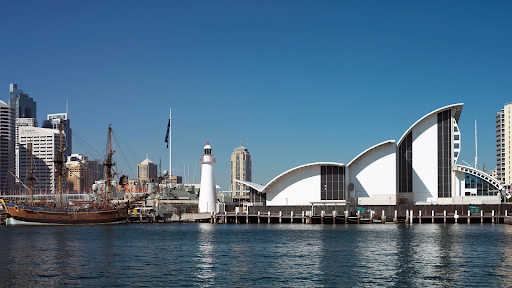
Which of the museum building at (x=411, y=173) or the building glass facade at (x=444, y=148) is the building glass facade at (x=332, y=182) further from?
the building glass facade at (x=444, y=148)

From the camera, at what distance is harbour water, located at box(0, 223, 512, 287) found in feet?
129

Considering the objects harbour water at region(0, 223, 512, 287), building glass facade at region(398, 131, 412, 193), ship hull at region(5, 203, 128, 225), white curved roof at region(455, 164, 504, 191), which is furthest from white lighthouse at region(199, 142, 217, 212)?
white curved roof at region(455, 164, 504, 191)

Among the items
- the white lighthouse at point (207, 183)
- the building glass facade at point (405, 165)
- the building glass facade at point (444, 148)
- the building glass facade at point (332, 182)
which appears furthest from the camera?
the white lighthouse at point (207, 183)

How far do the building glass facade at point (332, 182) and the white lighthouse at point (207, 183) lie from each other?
2171cm

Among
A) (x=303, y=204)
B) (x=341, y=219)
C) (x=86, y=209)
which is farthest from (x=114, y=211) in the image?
(x=341, y=219)

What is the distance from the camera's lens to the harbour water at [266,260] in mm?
39219

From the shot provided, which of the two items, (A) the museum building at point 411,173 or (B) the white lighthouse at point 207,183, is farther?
(B) the white lighthouse at point 207,183

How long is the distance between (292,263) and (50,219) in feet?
249

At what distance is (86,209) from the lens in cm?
11200

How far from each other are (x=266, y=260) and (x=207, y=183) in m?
57.6

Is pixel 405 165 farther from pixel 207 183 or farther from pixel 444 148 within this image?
pixel 207 183

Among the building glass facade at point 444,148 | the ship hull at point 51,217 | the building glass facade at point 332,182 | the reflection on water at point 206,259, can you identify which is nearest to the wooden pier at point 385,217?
the building glass facade at point 332,182

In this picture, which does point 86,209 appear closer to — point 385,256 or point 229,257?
point 229,257

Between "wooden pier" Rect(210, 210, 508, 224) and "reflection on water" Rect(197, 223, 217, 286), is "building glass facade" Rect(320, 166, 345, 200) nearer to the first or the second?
"wooden pier" Rect(210, 210, 508, 224)
